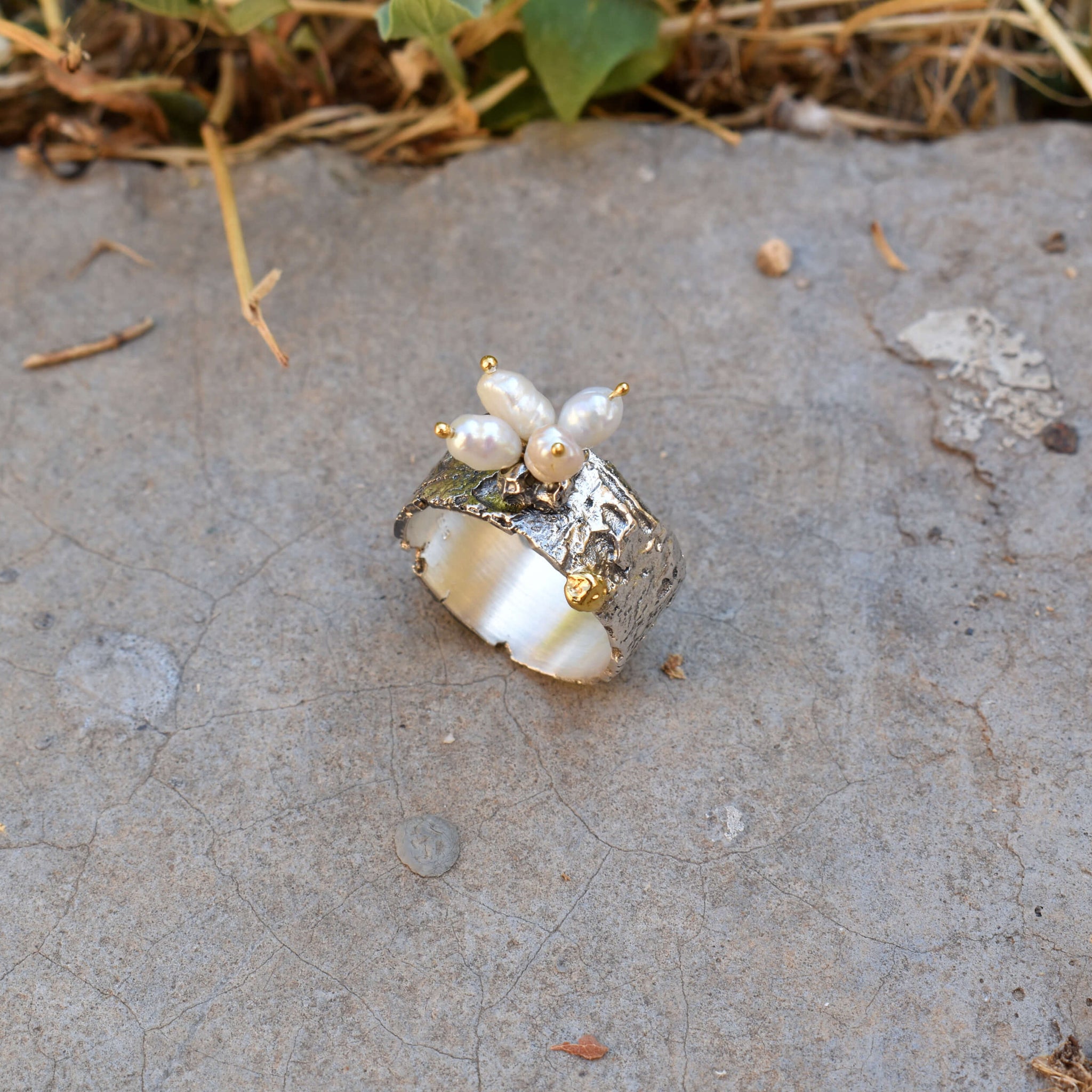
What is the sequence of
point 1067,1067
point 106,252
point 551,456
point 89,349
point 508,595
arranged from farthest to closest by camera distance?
point 106,252, point 89,349, point 508,595, point 551,456, point 1067,1067

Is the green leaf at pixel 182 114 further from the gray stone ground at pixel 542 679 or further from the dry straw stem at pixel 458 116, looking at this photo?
the dry straw stem at pixel 458 116

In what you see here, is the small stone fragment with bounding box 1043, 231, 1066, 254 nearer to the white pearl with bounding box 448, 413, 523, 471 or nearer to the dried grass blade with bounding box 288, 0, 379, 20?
the white pearl with bounding box 448, 413, 523, 471

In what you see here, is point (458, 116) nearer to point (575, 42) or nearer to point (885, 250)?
point (575, 42)

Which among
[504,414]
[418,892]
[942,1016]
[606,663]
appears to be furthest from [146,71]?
[942,1016]

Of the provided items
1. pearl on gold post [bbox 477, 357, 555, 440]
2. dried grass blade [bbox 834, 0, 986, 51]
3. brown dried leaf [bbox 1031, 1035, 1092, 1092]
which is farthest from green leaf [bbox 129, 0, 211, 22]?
brown dried leaf [bbox 1031, 1035, 1092, 1092]

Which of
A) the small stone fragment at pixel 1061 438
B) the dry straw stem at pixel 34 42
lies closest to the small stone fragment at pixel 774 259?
the small stone fragment at pixel 1061 438

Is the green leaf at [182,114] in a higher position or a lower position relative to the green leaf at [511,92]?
higher

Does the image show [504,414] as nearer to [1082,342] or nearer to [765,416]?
[765,416]

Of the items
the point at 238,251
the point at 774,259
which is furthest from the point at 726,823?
the point at 238,251
